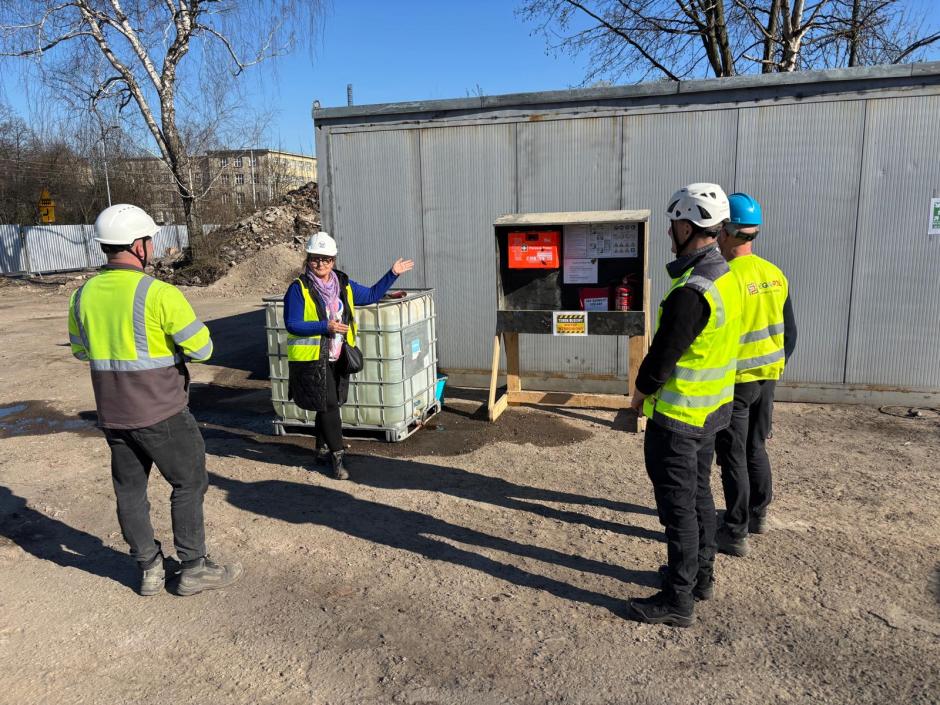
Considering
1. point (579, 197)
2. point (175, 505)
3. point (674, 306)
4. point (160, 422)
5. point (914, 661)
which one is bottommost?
point (914, 661)

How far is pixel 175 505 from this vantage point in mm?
3701

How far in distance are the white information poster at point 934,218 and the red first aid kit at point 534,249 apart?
150 inches

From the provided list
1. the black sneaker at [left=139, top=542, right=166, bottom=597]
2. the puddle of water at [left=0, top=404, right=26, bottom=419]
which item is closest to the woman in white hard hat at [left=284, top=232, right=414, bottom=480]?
the black sneaker at [left=139, top=542, right=166, bottom=597]

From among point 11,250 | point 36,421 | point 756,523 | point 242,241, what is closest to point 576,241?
point 756,523

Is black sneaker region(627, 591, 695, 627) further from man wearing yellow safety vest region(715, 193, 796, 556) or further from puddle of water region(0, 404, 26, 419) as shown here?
puddle of water region(0, 404, 26, 419)

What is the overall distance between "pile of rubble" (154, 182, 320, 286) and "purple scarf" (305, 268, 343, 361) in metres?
18.6

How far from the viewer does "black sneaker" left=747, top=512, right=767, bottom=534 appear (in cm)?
429

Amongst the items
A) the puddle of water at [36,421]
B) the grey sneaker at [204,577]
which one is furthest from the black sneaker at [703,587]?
the puddle of water at [36,421]

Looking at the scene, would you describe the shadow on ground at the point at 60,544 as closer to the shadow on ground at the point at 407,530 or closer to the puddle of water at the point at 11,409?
the shadow on ground at the point at 407,530

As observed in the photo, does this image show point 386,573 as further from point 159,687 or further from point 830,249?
point 830,249

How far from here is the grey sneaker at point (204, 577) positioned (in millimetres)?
3734

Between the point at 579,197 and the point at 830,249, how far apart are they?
2745mm

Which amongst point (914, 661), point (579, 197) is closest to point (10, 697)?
point (914, 661)

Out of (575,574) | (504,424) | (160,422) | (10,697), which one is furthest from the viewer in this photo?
(504,424)
